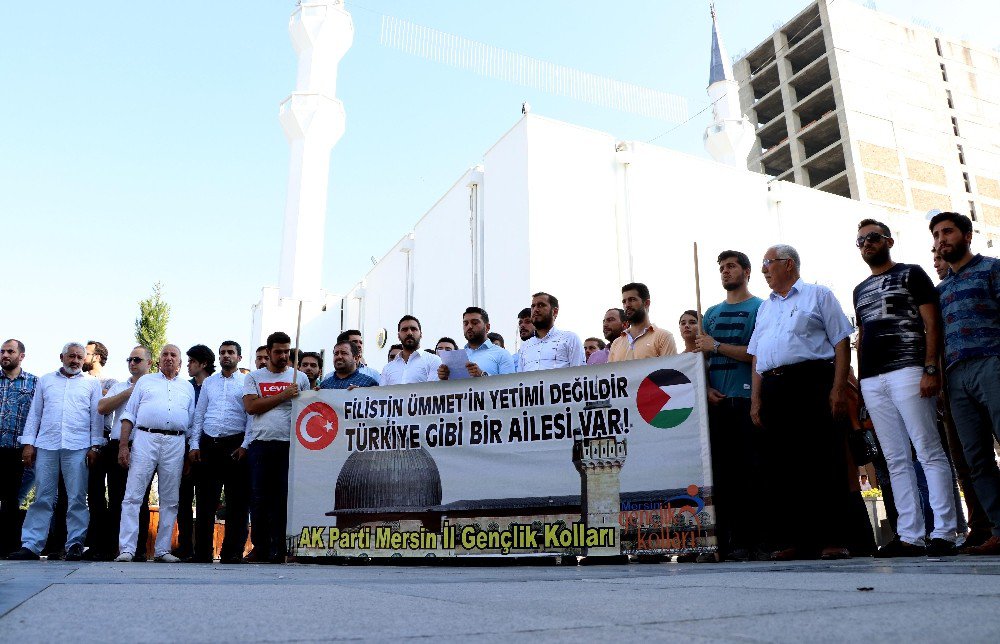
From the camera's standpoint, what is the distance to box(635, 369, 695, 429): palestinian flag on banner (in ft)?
16.0

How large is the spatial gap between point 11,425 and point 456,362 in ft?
14.2

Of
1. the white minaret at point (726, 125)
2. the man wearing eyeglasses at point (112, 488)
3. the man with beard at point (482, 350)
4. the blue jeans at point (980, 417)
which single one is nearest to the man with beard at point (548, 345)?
the man with beard at point (482, 350)

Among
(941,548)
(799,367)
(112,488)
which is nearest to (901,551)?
(941,548)

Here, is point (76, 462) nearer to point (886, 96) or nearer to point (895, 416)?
point (895, 416)

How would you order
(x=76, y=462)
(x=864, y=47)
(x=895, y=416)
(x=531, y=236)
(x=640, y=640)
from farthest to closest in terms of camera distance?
(x=864, y=47) < (x=531, y=236) < (x=76, y=462) < (x=895, y=416) < (x=640, y=640)

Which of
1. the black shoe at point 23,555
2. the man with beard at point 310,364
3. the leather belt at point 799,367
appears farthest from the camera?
the man with beard at point 310,364

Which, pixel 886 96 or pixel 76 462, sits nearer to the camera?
pixel 76 462

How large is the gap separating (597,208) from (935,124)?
4362 cm

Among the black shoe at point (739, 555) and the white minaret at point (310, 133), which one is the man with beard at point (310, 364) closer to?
the black shoe at point (739, 555)

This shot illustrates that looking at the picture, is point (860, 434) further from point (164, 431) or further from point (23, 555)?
point (23, 555)

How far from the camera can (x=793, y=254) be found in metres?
4.91

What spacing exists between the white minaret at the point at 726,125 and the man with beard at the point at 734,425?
25460 millimetres

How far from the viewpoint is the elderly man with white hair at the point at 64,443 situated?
22.0ft

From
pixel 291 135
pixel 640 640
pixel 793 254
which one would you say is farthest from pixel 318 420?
pixel 291 135
